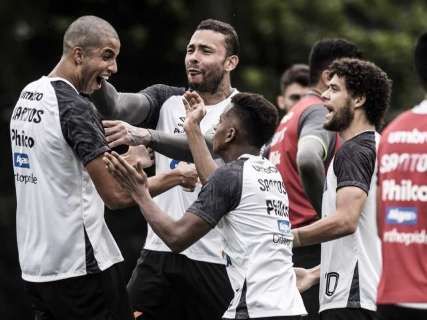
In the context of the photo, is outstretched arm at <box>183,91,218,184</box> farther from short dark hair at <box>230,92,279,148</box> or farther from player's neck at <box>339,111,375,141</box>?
player's neck at <box>339,111,375,141</box>

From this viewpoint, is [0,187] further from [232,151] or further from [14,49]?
[232,151]

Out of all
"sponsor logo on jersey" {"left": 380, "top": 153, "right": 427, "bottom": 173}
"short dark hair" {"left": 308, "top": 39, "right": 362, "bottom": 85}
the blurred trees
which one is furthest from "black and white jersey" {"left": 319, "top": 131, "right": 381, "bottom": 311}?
the blurred trees

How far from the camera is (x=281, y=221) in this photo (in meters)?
7.46

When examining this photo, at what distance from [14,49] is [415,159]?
14746 millimetres

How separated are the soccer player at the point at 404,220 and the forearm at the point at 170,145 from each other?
1.97 metres

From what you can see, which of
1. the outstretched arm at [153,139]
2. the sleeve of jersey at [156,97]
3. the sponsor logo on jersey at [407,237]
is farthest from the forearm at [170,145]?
the sponsor logo on jersey at [407,237]

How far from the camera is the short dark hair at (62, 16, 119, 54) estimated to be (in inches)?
304

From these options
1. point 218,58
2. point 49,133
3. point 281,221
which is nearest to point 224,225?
point 281,221

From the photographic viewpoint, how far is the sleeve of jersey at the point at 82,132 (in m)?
7.37

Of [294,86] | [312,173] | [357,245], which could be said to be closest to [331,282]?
[357,245]

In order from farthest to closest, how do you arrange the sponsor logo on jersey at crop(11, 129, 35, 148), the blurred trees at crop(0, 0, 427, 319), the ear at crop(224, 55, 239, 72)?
the blurred trees at crop(0, 0, 427, 319)
the ear at crop(224, 55, 239, 72)
the sponsor logo on jersey at crop(11, 129, 35, 148)

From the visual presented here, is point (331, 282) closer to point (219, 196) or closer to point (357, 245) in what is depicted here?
point (357, 245)

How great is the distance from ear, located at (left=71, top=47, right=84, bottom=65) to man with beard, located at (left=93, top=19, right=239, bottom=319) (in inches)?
32.5

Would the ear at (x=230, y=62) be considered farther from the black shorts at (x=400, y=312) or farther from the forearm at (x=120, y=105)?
the black shorts at (x=400, y=312)
